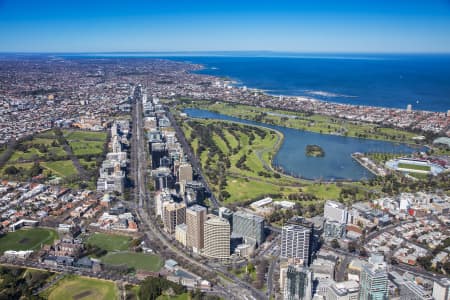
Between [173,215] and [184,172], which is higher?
[184,172]

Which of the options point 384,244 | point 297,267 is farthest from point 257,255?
point 384,244

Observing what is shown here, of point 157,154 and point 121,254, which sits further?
point 157,154

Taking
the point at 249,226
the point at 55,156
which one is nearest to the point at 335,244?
the point at 249,226

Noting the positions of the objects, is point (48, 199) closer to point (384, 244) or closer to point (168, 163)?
point (168, 163)

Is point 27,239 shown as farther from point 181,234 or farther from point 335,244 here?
point 335,244

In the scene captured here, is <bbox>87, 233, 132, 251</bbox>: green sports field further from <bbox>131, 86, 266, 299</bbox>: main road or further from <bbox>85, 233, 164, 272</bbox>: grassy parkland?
<bbox>131, 86, 266, 299</bbox>: main road

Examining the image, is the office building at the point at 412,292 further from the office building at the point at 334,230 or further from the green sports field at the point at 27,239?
the green sports field at the point at 27,239
